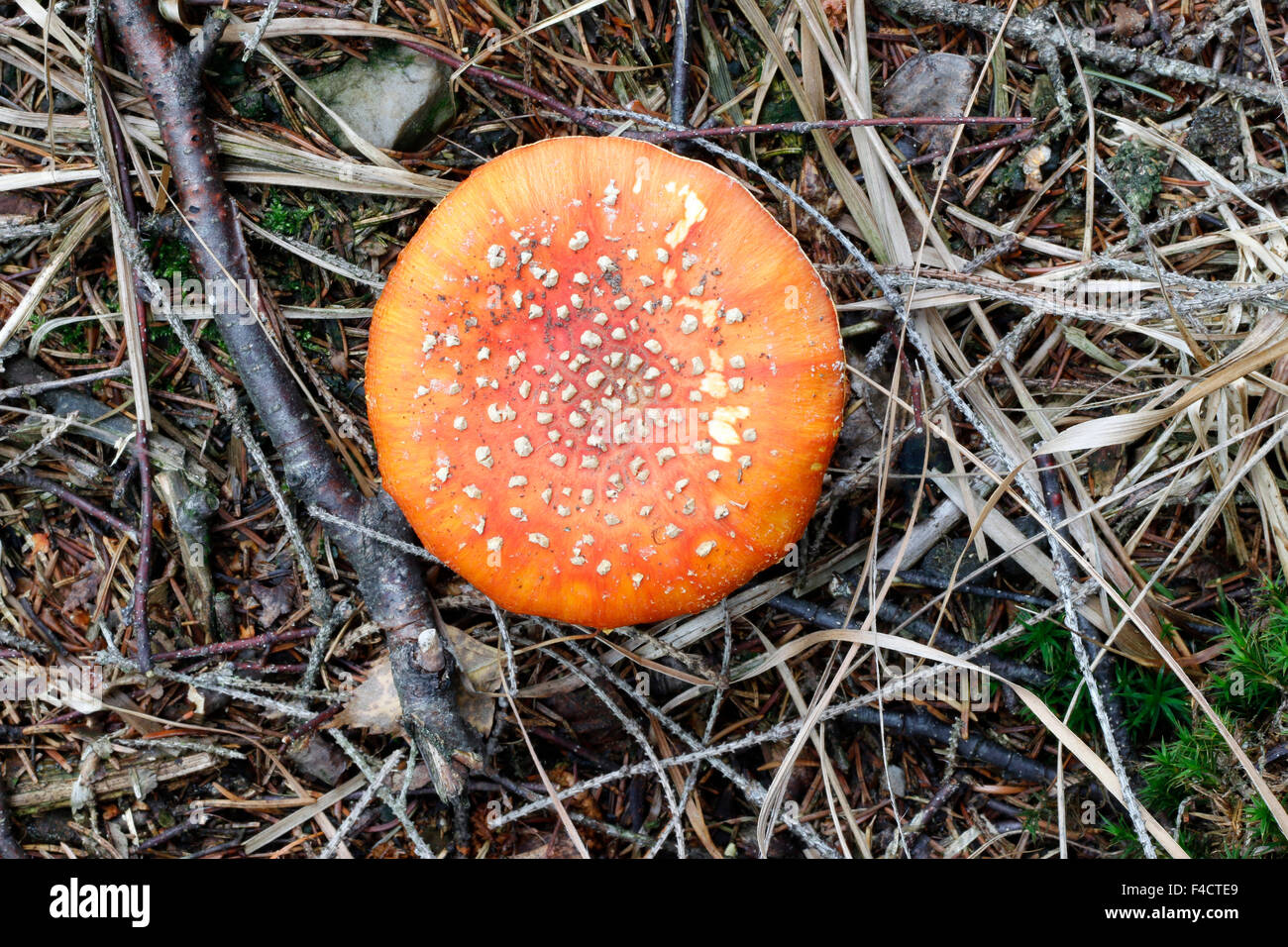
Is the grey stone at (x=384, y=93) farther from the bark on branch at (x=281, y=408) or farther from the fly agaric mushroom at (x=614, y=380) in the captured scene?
the fly agaric mushroom at (x=614, y=380)

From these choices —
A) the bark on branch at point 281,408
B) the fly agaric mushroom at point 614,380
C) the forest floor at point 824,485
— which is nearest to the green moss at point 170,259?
the forest floor at point 824,485

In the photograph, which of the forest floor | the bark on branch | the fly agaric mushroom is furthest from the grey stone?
the fly agaric mushroom

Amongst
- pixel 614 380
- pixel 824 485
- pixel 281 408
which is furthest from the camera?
pixel 824 485

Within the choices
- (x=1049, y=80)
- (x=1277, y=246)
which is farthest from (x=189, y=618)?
(x=1277, y=246)

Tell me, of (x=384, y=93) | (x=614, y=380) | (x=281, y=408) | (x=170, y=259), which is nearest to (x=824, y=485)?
(x=614, y=380)

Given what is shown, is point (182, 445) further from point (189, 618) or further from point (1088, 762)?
point (1088, 762)

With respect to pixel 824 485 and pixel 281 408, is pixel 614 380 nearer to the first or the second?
pixel 824 485

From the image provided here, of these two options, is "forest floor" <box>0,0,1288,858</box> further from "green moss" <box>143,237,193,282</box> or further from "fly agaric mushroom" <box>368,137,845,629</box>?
"fly agaric mushroom" <box>368,137,845,629</box>
